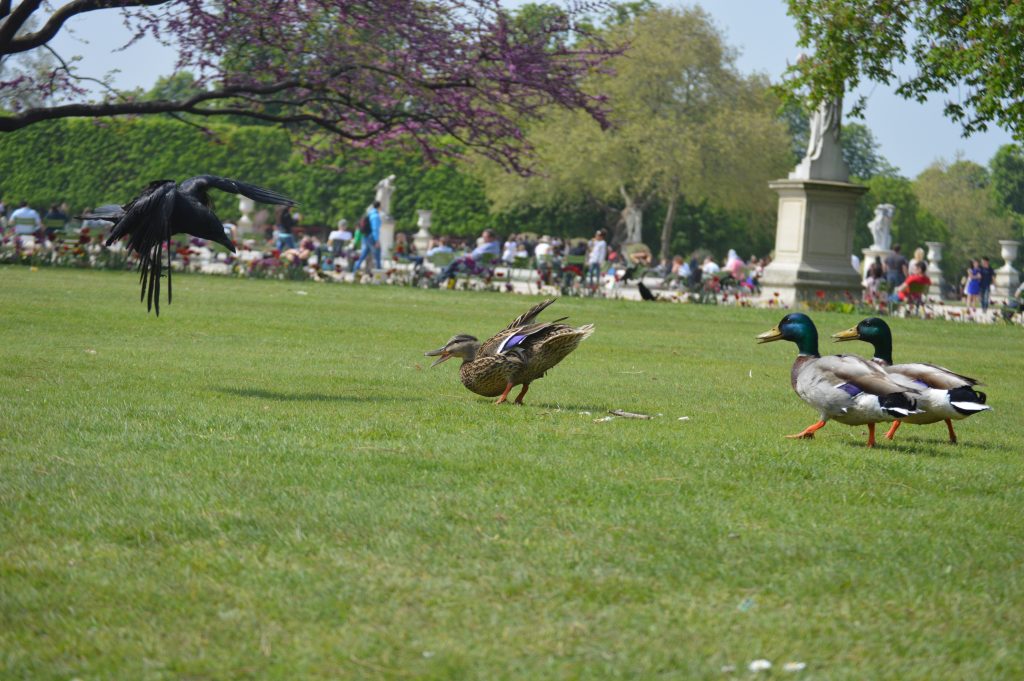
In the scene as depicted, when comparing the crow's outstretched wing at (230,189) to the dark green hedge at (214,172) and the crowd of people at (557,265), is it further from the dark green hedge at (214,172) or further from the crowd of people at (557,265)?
the dark green hedge at (214,172)

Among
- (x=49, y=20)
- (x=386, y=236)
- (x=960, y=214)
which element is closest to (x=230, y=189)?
(x=49, y=20)

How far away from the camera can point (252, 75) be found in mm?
22172

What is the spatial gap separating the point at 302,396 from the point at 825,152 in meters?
20.9

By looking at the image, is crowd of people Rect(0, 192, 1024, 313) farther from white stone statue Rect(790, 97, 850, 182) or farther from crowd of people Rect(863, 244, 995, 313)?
white stone statue Rect(790, 97, 850, 182)

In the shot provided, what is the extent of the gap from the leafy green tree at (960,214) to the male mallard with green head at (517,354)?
73633 millimetres

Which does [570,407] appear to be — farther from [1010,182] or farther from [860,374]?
[1010,182]

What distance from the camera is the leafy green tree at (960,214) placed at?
86.1 m

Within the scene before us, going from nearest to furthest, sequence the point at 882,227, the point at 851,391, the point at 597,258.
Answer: the point at 851,391 → the point at 597,258 → the point at 882,227

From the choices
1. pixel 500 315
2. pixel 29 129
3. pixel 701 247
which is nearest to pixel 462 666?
pixel 500 315

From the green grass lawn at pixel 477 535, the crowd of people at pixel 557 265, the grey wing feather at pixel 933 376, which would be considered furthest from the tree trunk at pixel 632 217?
the grey wing feather at pixel 933 376

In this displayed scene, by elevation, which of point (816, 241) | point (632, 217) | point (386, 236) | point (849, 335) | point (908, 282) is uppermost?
point (632, 217)

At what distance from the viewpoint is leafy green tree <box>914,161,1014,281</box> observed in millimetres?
86062

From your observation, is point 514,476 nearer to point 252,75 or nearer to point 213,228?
point 213,228

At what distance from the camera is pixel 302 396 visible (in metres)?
10.1
